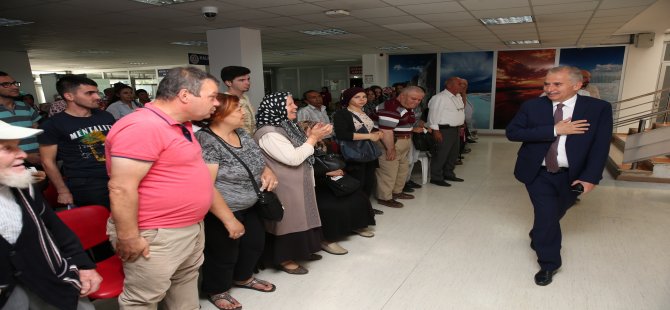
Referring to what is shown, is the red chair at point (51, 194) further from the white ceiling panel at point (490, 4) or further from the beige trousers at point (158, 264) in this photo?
the white ceiling panel at point (490, 4)

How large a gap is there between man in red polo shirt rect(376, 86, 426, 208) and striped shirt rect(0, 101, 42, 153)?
3.26 metres

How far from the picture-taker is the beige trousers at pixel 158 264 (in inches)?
64.9

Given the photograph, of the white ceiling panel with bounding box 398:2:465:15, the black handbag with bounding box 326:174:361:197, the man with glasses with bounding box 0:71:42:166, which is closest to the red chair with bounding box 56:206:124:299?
the man with glasses with bounding box 0:71:42:166

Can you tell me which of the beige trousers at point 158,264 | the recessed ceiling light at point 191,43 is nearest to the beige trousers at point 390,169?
the beige trousers at point 158,264

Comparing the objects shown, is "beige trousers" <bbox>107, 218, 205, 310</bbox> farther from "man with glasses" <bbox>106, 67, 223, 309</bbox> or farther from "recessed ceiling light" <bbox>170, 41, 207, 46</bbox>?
"recessed ceiling light" <bbox>170, 41, 207, 46</bbox>

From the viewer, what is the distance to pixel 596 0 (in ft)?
14.8

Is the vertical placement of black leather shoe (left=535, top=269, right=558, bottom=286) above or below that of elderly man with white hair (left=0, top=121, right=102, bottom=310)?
below

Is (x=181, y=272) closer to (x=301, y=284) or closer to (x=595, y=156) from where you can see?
(x=301, y=284)

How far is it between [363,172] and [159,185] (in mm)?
2461

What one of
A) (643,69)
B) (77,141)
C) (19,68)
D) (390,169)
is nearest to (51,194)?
(77,141)

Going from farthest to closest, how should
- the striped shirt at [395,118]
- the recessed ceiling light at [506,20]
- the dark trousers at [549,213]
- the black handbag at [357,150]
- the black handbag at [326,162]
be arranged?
the recessed ceiling light at [506,20], the striped shirt at [395,118], the black handbag at [357,150], the black handbag at [326,162], the dark trousers at [549,213]

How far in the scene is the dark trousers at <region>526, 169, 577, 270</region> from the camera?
2.63 meters

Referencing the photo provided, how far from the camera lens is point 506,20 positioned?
19.9 ft

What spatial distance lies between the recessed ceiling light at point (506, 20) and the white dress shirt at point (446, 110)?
1.69 m
